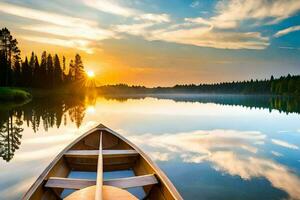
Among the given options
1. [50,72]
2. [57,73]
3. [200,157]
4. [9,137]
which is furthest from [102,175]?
[57,73]

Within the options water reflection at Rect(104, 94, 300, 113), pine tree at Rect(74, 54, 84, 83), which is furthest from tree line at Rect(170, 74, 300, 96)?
pine tree at Rect(74, 54, 84, 83)

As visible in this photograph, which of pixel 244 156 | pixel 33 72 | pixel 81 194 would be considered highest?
pixel 33 72

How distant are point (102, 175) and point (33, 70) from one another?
68.6 meters

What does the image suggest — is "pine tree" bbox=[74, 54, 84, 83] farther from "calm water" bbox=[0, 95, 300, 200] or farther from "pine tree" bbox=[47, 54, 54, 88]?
"calm water" bbox=[0, 95, 300, 200]

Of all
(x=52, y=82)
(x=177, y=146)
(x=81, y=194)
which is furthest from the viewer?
(x=52, y=82)

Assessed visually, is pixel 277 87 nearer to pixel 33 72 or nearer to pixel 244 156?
pixel 33 72

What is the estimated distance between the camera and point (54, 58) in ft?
252

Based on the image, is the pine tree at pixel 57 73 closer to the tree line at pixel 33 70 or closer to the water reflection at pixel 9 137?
the tree line at pixel 33 70

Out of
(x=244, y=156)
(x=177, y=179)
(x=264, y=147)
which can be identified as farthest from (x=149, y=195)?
(x=264, y=147)

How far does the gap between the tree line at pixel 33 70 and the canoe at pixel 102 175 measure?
153 ft

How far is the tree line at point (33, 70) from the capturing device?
51344 millimetres

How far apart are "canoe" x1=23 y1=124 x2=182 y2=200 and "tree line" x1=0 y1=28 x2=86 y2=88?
4678 cm

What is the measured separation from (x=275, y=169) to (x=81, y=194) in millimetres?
7293

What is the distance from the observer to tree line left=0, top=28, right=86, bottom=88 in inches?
2021
